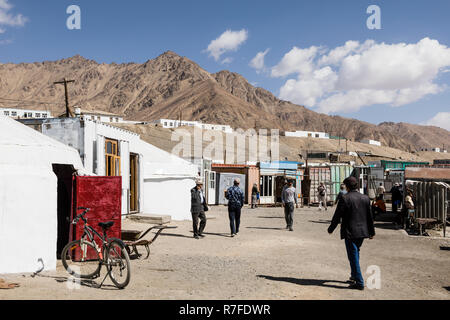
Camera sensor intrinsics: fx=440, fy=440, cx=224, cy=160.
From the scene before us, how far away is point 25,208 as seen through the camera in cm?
793

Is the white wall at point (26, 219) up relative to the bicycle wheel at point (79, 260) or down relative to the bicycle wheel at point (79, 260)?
up

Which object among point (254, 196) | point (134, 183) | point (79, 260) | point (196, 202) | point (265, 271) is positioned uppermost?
point (134, 183)

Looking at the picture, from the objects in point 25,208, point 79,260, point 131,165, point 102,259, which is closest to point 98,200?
point 79,260

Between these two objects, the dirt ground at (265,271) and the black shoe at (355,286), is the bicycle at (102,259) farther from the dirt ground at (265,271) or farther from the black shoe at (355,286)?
the black shoe at (355,286)

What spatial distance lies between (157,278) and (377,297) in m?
3.68

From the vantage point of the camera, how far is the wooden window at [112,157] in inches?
563

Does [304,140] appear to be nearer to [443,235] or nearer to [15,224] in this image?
[443,235]

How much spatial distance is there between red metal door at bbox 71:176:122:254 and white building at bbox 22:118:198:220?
3418mm

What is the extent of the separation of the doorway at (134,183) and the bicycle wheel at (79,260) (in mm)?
8085

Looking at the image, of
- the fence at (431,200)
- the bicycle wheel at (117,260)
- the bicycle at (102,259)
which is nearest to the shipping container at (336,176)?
the fence at (431,200)

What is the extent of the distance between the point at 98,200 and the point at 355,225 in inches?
214

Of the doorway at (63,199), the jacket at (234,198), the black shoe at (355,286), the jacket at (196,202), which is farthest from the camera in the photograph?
the jacket at (234,198)

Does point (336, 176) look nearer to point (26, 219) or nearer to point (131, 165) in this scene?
→ point (131, 165)
